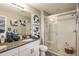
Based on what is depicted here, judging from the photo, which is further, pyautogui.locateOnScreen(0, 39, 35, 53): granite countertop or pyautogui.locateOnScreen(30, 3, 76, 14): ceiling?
pyautogui.locateOnScreen(30, 3, 76, 14): ceiling

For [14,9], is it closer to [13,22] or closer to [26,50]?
[13,22]

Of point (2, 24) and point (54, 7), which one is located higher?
point (54, 7)

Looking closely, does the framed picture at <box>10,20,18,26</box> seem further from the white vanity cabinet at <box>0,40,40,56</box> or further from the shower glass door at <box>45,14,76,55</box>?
the shower glass door at <box>45,14,76,55</box>

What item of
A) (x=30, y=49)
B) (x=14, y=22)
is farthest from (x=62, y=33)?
(x=14, y=22)

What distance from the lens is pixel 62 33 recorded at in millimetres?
1587

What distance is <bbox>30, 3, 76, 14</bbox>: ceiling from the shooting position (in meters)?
1.54

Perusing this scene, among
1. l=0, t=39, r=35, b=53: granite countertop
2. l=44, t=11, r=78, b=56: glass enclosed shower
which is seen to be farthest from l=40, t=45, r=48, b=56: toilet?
l=0, t=39, r=35, b=53: granite countertop

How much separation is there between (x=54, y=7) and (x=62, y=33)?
444 millimetres

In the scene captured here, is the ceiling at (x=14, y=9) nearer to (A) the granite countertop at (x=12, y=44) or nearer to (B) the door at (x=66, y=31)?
(A) the granite countertop at (x=12, y=44)

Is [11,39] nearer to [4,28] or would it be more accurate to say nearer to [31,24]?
[4,28]

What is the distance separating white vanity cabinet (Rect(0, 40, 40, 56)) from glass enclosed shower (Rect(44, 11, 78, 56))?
190mm

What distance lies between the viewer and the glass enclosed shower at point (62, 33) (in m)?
1.53

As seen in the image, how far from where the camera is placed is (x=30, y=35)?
1.62m

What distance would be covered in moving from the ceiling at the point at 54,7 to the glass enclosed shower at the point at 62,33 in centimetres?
8
